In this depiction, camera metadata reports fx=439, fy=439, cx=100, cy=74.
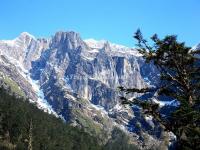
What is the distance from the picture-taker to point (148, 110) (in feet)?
89.7

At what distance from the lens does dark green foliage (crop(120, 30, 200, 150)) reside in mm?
25875

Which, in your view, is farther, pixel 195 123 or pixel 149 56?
pixel 149 56

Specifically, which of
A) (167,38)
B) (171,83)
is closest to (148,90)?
(171,83)

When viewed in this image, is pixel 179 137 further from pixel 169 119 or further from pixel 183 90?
pixel 183 90

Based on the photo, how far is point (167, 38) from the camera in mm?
28141

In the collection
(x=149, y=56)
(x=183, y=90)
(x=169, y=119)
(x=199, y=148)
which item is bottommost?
(x=199, y=148)

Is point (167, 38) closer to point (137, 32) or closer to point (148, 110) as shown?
point (137, 32)

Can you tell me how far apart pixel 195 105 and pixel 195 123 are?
109 cm

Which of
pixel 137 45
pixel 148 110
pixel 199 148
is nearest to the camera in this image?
pixel 199 148

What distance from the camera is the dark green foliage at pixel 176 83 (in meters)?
25.9

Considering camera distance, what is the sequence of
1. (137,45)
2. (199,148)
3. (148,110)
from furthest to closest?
(137,45)
(148,110)
(199,148)

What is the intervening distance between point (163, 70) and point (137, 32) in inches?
121

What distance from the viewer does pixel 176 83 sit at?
29094 mm

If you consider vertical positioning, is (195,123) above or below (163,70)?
below
